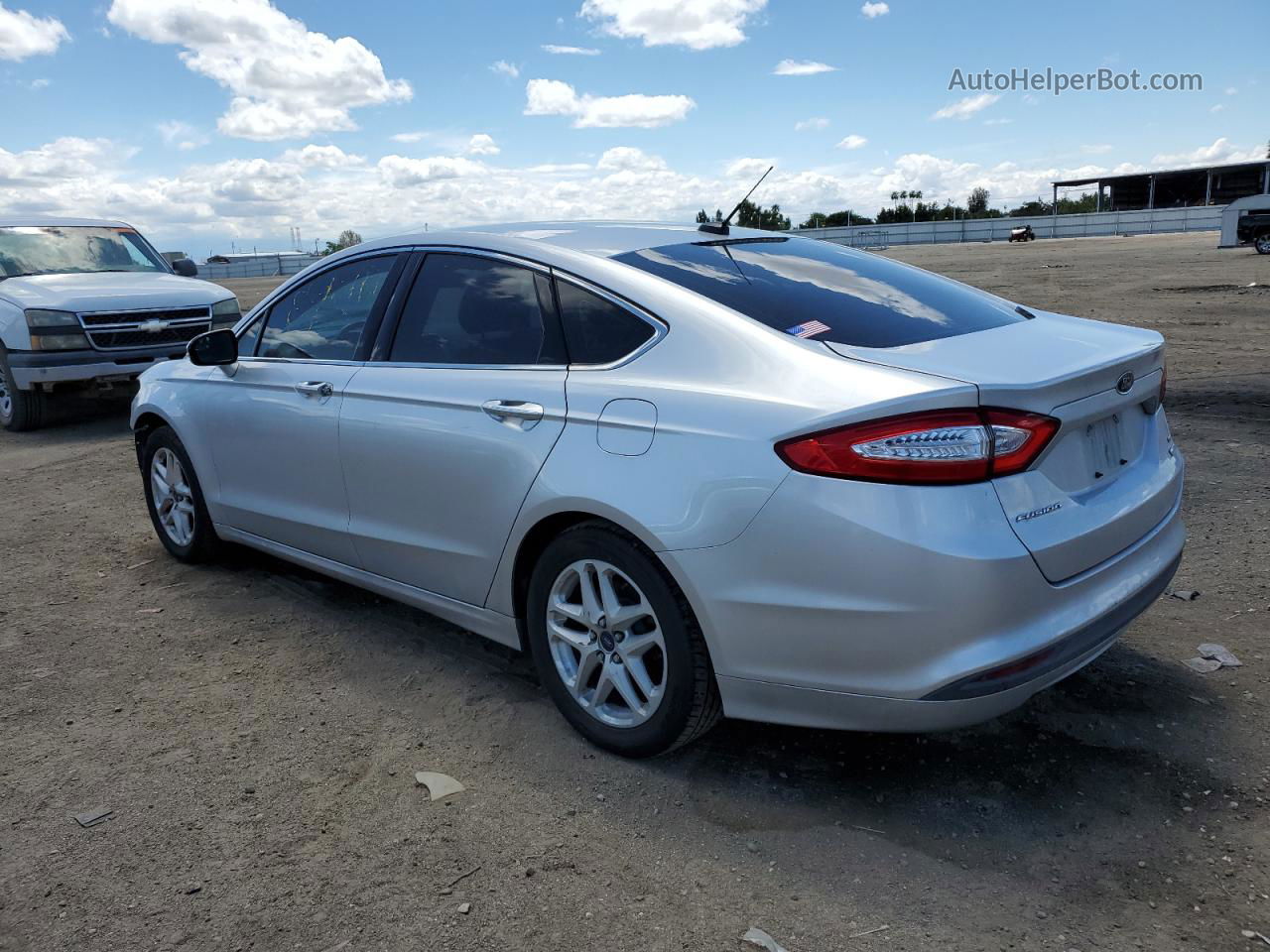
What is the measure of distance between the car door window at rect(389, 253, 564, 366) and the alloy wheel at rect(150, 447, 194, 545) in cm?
199

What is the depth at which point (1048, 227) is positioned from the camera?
6569 centimetres

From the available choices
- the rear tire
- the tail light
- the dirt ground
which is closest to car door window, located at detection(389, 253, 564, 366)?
the tail light

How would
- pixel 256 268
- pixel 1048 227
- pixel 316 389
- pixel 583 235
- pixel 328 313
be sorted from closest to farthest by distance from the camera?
pixel 583 235, pixel 316 389, pixel 328 313, pixel 1048 227, pixel 256 268

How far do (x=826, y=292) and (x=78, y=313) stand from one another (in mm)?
8693

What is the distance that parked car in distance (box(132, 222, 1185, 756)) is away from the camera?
2566 millimetres

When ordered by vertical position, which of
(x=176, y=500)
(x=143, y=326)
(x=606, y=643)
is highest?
(x=143, y=326)

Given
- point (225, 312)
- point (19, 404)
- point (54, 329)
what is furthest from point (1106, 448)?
point (19, 404)

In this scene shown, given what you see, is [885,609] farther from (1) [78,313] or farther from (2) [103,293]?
(2) [103,293]

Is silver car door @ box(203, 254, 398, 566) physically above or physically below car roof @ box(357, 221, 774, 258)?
below

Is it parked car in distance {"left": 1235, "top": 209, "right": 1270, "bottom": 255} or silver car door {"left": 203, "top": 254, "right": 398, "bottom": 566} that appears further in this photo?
parked car in distance {"left": 1235, "top": 209, "right": 1270, "bottom": 255}

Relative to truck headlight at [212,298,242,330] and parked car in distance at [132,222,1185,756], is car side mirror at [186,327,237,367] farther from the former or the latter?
truck headlight at [212,298,242,330]

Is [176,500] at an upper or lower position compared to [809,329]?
lower

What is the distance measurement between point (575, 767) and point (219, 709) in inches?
56.8

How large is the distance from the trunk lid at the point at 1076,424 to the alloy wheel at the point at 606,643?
38.3 inches
